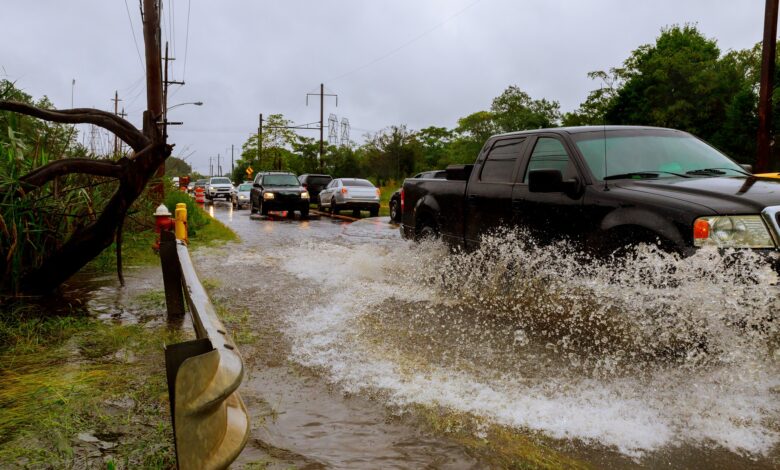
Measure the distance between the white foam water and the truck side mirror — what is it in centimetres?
49

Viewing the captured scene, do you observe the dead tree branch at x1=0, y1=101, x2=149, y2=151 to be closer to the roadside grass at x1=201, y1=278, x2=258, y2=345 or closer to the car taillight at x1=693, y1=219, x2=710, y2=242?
the roadside grass at x1=201, y1=278, x2=258, y2=345

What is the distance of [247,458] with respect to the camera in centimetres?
294

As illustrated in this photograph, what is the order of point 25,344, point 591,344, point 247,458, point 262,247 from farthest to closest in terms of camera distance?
point 262,247 < point 591,344 < point 25,344 < point 247,458

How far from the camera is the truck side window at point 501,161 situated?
21.4 ft

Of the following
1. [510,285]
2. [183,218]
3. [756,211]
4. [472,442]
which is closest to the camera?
[472,442]

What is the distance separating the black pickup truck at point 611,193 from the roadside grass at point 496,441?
1875 mm

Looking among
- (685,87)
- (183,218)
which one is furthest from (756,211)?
(685,87)

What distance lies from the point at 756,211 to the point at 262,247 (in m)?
9.54

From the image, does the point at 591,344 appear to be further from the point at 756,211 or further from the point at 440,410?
the point at 440,410

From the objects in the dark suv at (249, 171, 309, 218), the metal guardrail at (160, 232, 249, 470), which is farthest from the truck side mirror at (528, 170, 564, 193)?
the dark suv at (249, 171, 309, 218)

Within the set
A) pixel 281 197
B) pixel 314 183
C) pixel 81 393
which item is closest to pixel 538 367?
pixel 81 393

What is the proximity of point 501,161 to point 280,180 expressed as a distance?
19.8 metres

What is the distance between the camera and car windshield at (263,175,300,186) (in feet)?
83.0

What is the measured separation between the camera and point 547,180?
5309 mm
